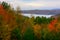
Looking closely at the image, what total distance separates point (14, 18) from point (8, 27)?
1.44 metres

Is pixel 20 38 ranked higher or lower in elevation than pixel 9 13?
lower

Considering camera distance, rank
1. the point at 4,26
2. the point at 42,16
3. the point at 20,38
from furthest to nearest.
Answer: the point at 42,16 → the point at 20,38 → the point at 4,26

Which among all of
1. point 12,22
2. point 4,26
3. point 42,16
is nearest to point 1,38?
point 4,26

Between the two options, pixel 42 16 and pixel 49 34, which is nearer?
pixel 49 34

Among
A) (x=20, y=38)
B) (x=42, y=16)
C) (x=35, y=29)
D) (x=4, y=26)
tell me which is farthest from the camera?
(x=42, y=16)

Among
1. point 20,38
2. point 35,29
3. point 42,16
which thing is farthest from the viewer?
point 42,16

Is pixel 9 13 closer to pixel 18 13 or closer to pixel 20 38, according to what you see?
pixel 18 13

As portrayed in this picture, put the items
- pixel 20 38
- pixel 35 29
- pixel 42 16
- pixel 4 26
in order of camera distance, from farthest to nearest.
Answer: pixel 42 16
pixel 35 29
pixel 20 38
pixel 4 26

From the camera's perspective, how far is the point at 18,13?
19.3m

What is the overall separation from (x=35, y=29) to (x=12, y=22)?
5.51ft

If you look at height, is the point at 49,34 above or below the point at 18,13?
below

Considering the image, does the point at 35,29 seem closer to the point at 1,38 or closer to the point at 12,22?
the point at 12,22

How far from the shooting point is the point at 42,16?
975 inches

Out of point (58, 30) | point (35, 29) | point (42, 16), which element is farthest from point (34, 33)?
point (42, 16)
